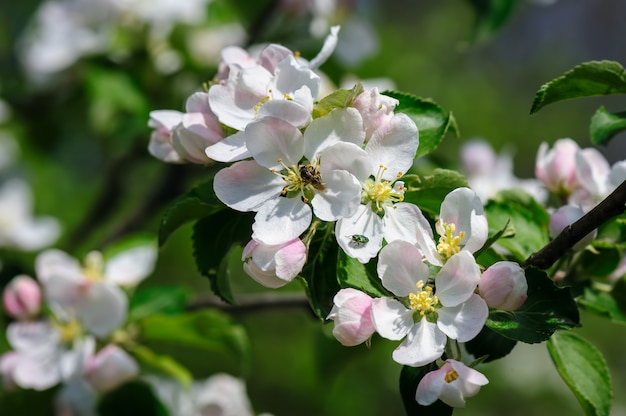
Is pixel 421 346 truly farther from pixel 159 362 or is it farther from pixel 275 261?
pixel 159 362

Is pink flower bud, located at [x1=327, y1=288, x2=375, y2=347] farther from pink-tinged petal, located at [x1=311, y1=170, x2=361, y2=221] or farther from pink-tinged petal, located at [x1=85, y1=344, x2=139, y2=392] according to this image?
pink-tinged petal, located at [x1=85, y1=344, x2=139, y2=392]

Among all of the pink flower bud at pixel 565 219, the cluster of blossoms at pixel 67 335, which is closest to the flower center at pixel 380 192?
the pink flower bud at pixel 565 219

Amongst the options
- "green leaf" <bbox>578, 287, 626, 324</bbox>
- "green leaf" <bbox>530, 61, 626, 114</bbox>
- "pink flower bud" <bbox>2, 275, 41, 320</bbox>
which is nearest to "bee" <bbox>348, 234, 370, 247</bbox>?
"green leaf" <bbox>530, 61, 626, 114</bbox>

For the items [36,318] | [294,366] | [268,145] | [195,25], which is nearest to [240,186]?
[268,145]

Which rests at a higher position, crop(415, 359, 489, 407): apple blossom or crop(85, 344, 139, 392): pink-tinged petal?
crop(415, 359, 489, 407): apple blossom

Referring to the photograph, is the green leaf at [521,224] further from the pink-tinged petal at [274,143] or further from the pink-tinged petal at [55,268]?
the pink-tinged petal at [55,268]

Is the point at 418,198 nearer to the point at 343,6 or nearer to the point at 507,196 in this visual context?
the point at 507,196
